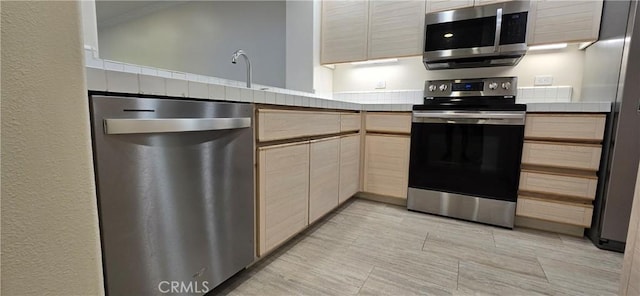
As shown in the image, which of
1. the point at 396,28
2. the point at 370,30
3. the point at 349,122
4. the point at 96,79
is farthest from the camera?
the point at 370,30

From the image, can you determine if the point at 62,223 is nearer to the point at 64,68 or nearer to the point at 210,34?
the point at 64,68

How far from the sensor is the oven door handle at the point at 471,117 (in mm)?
Result: 1831

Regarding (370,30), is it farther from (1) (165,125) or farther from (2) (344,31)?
(1) (165,125)

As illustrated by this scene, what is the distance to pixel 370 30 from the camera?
2.56 meters

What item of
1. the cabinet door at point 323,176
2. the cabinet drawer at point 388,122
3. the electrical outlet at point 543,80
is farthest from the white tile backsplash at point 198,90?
the electrical outlet at point 543,80

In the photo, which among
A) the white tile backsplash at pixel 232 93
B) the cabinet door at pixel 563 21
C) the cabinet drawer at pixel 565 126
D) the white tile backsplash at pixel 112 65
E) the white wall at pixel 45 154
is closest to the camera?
the white wall at pixel 45 154

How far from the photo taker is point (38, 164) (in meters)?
0.32

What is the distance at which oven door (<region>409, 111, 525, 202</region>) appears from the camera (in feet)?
6.15

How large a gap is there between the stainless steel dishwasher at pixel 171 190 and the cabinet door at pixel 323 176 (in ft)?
1.79

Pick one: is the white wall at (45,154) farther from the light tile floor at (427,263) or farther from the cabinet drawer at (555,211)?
the cabinet drawer at (555,211)

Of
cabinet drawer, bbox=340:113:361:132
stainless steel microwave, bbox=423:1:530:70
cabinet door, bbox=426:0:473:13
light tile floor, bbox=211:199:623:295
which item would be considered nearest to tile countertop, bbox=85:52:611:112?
cabinet drawer, bbox=340:113:361:132

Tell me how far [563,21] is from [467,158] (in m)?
1.13

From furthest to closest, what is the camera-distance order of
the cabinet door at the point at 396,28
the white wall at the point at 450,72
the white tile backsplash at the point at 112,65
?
the cabinet door at the point at 396,28 → the white wall at the point at 450,72 → the white tile backsplash at the point at 112,65

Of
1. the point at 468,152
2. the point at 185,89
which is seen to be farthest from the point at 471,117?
the point at 185,89
